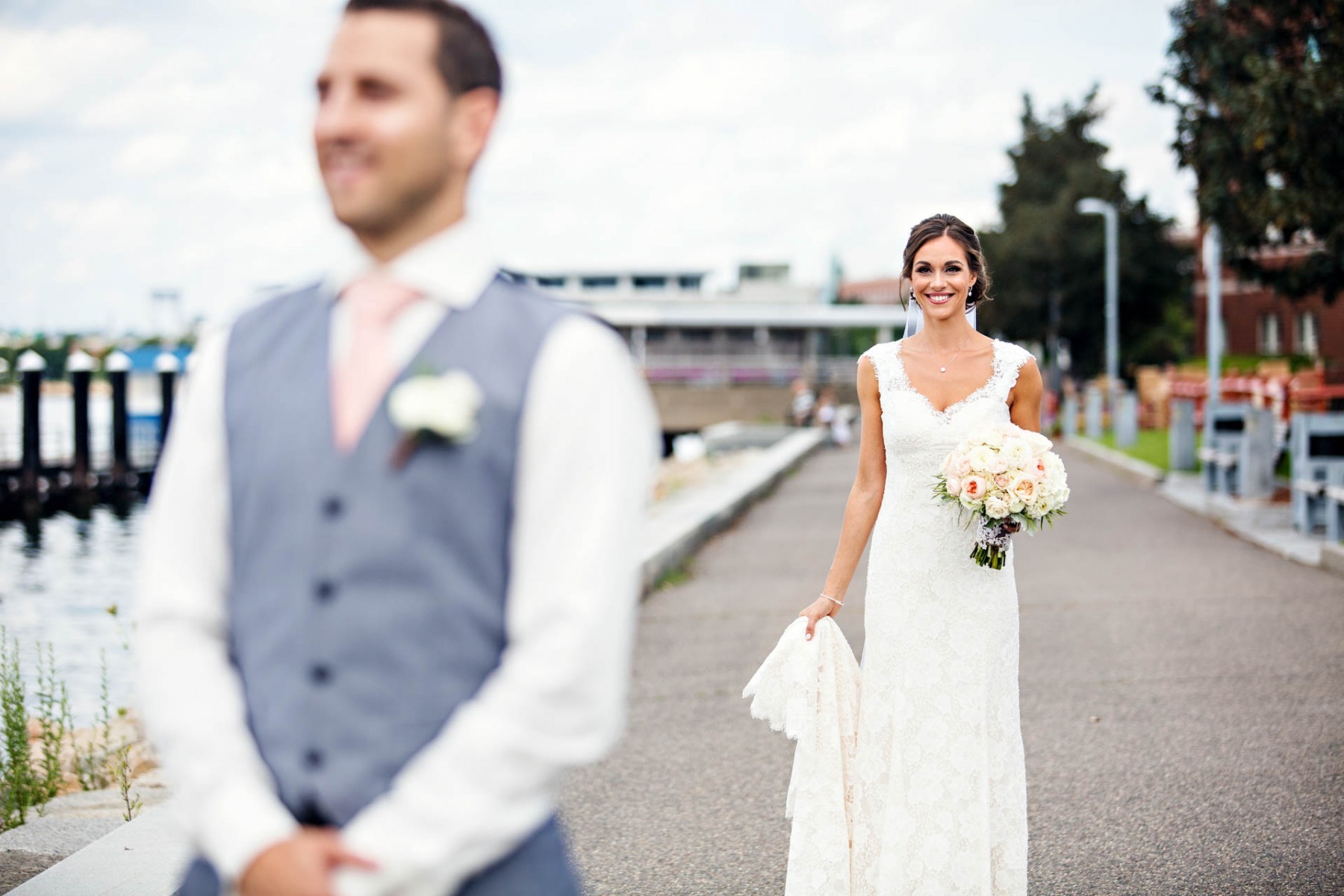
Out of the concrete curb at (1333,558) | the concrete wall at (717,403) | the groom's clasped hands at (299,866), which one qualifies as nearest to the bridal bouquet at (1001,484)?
the groom's clasped hands at (299,866)

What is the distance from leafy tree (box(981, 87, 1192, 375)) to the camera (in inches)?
2147

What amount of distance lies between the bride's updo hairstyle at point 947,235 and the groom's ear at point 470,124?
8.66ft

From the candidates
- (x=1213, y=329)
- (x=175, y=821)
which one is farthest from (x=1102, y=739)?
(x=1213, y=329)

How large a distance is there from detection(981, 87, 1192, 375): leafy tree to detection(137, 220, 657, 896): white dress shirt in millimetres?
54720

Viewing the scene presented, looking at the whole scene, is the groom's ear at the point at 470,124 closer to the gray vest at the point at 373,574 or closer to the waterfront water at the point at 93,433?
the gray vest at the point at 373,574

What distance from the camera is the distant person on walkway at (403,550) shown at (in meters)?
1.73

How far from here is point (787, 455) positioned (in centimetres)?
2888

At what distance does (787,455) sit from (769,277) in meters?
83.6

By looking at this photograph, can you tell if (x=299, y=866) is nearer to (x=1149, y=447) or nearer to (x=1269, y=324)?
(x=1149, y=447)

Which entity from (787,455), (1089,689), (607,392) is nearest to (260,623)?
(607,392)

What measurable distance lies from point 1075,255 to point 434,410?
2189 inches

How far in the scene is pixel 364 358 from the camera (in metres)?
1.85

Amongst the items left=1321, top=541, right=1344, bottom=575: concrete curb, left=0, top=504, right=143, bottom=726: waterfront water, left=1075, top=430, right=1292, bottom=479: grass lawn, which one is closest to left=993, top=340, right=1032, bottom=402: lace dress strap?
left=0, top=504, right=143, bottom=726: waterfront water

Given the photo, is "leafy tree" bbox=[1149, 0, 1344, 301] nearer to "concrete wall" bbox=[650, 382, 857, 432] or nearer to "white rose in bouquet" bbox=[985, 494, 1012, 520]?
"white rose in bouquet" bbox=[985, 494, 1012, 520]
